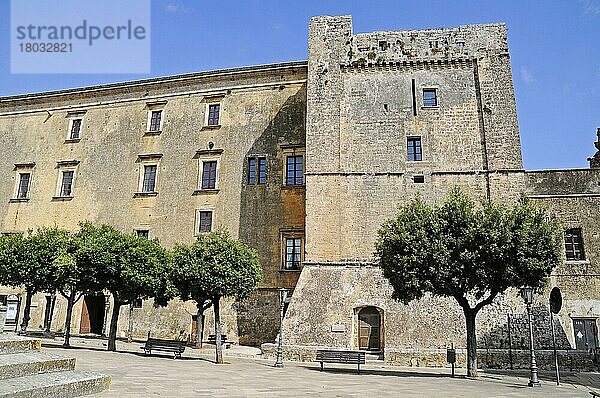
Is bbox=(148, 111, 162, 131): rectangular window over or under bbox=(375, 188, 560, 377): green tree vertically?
over

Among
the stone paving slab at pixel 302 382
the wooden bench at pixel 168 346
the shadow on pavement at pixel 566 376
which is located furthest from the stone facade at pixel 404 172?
the wooden bench at pixel 168 346

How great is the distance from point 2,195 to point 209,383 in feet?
92.3

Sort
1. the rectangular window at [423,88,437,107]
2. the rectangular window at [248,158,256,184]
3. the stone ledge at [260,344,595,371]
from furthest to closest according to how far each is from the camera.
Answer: the rectangular window at [248,158,256,184], the rectangular window at [423,88,437,107], the stone ledge at [260,344,595,371]

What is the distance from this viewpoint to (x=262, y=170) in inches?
1133

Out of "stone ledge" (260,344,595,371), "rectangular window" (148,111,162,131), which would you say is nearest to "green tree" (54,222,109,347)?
"stone ledge" (260,344,595,371)

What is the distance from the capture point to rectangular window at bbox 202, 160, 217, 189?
2928 centimetres

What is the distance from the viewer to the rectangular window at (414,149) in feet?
82.7

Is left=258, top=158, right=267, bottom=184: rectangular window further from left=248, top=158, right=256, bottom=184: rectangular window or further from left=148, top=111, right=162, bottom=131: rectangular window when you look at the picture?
left=148, top=111, right=162, bottom=131: rectangular window

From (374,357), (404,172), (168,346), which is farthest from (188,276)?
(404,172)

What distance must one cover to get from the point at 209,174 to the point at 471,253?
17.7 metres

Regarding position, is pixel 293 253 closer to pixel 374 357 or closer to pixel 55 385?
pixel 374 357

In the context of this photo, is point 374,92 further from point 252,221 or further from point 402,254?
point 402,254

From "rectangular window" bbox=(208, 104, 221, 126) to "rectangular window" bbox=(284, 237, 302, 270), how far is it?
8970 millimetres

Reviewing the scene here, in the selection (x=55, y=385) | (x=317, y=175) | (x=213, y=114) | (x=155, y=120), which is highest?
(x=213, y=114)
